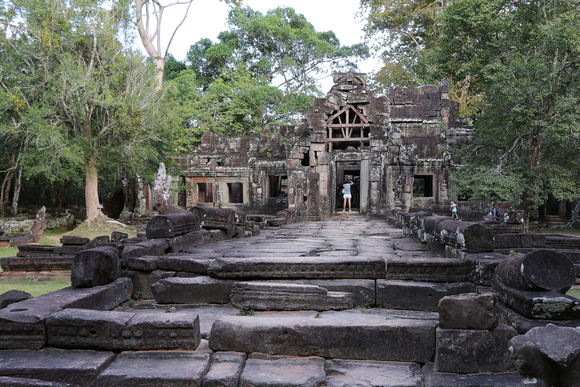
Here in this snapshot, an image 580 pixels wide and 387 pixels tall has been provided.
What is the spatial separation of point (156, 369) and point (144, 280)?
258 cm

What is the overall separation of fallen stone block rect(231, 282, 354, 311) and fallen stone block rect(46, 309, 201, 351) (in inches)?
45.5

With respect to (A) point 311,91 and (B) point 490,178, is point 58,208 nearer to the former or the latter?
(A) point 311,91

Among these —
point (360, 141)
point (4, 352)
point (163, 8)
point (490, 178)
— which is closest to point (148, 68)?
point (360, 141)

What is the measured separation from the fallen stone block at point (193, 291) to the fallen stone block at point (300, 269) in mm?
129

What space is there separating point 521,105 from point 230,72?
76.9ft

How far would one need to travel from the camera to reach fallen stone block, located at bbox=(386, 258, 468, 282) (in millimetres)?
5266

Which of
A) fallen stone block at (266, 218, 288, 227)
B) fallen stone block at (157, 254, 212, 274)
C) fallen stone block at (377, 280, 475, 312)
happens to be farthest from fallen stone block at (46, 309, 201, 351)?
fallen stone block at (266, 218, 288, 227)

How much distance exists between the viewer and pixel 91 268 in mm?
4918

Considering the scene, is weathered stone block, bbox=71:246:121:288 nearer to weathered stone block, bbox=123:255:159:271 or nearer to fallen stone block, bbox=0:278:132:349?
fallen stone block, bbox=0:278:132:349

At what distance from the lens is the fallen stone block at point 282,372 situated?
3273mm

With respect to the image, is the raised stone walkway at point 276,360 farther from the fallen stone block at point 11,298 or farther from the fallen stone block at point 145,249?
the fallen stone block at point 145,249

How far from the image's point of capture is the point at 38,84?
20.4 meters

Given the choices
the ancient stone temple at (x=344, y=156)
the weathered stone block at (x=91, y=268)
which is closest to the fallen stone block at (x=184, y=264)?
the weathered stone block at (x=91, y=268)

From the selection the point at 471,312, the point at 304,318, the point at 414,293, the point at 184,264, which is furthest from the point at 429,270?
the point at 184,264
